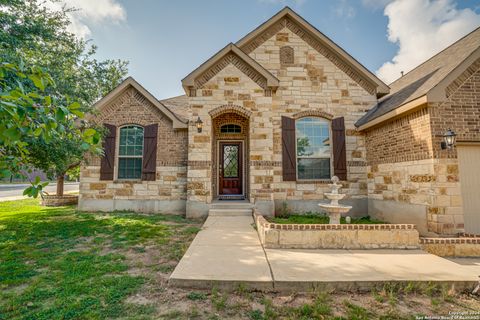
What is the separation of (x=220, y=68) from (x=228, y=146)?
3.29 meters

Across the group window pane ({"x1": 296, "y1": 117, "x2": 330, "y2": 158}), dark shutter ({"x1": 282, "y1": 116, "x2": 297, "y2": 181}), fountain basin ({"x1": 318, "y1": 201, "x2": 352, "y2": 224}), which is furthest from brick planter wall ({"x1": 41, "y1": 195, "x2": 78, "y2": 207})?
fountain basin ({"x1": 318, "y1": 201, "x2": 352, "y2": 224})

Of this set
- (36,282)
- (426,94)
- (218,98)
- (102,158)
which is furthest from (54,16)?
(426,94)

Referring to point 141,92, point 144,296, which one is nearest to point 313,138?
point 141,92

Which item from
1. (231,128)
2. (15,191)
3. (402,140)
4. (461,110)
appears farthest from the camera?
(15,191)

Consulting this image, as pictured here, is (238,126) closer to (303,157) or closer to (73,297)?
(303,157)

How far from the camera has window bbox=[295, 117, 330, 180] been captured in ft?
28.3

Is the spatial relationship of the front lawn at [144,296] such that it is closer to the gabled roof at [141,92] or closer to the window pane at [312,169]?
the gabled roof at [141,92]

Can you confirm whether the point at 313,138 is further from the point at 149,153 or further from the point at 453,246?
the point at 149,153

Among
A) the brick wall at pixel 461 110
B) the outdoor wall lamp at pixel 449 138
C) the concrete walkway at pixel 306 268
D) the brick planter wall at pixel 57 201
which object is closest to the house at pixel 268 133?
the brick wall at pixel 461 110

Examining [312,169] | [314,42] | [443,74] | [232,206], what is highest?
[314,42]

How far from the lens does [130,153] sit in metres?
8.99

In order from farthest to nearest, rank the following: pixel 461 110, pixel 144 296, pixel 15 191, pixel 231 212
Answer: pixel 15 191 < pixel 231 212 < pixel 461 110 < pixel 144 296

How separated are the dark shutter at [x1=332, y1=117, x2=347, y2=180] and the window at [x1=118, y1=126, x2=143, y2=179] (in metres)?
7.41

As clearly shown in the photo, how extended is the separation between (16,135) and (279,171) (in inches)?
300
